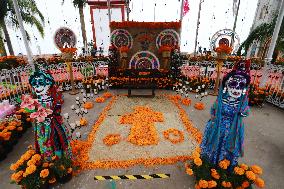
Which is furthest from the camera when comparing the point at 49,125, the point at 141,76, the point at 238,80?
the point at 141,76

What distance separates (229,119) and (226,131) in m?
0.32

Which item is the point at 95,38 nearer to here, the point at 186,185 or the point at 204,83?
the point at 204,83

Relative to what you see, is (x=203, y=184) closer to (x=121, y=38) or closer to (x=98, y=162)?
(x=98, y=162)

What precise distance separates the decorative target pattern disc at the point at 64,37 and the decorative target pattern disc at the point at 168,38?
4363 mm

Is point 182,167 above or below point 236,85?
below

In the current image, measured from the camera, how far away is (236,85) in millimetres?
4438

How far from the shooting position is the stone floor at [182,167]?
526 centimetres

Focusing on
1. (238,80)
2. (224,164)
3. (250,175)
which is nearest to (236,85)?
(238,80)

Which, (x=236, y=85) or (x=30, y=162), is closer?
(x=236, y=85)

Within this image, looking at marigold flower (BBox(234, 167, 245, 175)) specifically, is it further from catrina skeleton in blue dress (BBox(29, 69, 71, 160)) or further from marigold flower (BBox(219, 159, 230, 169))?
catrina skeleton in blue dress (BBox(29, 69, 71, 160))

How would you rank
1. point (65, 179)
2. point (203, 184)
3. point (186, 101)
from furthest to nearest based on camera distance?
point (186, 101)
point (65, 179)
point (203, 184)

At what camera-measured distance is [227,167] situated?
509cm

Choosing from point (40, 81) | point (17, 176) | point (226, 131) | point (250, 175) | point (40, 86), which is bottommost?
point (17, 176)

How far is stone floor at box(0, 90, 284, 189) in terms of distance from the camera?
17.3 feet
